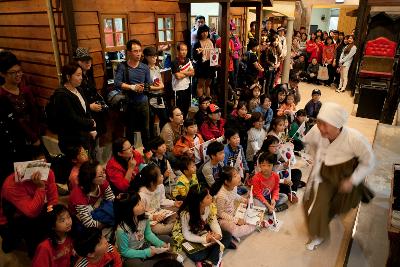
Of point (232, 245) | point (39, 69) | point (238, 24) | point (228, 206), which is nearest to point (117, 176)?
point (228, 206)

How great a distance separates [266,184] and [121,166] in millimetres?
1824

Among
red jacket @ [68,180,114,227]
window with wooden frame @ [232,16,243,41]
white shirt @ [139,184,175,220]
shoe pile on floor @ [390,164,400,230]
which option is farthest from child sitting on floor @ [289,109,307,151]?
window with wooden frame @ [232,16,243,41]

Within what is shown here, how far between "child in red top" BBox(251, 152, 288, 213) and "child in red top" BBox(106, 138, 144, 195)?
1.56 meters

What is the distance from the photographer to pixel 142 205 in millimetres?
2836

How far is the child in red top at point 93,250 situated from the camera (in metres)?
2.42

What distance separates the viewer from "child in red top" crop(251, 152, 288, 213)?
387cm

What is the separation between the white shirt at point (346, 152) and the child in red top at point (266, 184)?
29.7 inches

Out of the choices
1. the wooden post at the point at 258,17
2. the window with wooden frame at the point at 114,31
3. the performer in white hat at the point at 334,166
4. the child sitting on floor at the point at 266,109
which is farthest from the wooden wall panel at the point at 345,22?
the performer in white hat at the point at 334,166

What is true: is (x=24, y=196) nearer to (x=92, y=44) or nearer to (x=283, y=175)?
(x=92, y=44)

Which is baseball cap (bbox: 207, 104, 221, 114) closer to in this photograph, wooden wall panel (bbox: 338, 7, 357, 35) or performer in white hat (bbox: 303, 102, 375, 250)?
performer in white hat (bbox: 303, 102, 375, 250)

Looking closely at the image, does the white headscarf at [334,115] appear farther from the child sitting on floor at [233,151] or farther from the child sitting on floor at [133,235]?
the child sitting on floor at [133,235]

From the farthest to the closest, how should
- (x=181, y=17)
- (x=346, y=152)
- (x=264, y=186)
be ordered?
(x=181, y=17)
(x=264, y=186)
(x=346, y=152)

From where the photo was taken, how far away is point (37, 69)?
16.3 feet

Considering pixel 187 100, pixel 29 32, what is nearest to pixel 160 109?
pixel 187 100
